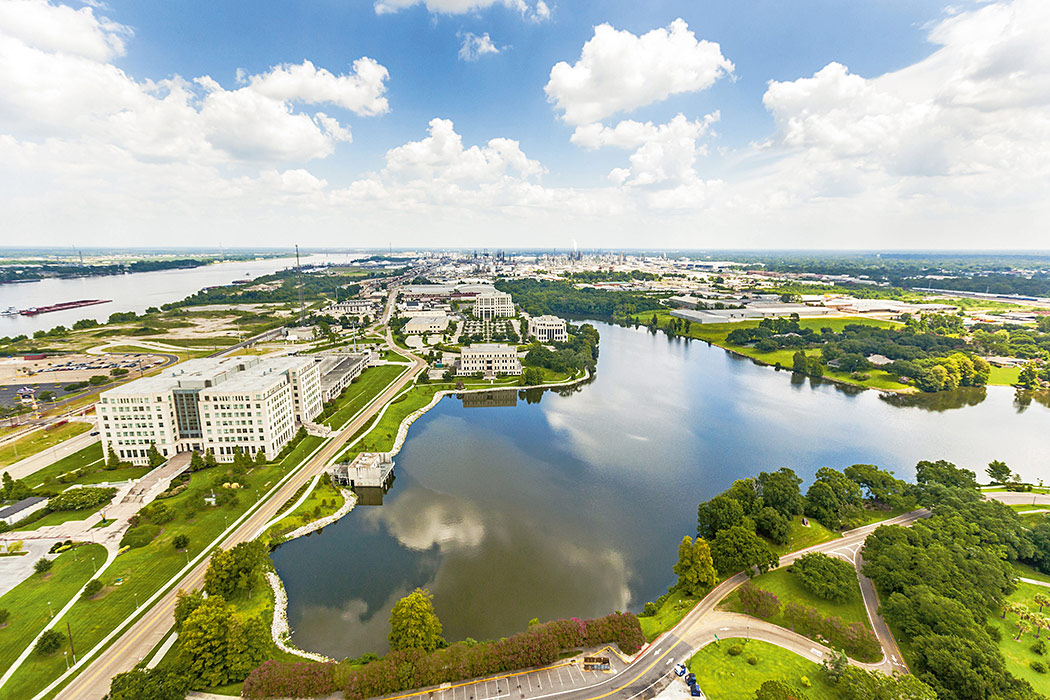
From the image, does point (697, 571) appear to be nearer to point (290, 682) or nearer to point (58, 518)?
point (290, 682)

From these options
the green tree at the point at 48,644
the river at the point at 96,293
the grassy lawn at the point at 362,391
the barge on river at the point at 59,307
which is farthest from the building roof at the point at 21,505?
the barge on river at the point at 59,307

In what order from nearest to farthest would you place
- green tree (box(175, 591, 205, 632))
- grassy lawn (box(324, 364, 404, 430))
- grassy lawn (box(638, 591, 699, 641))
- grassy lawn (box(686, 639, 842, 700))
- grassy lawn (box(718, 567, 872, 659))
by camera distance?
grassy lawn (box(686, 639, 842, 700)) < green tree (box(175, 591, 205, 632)) < grassy lawn (box(638, 591, 699, 641)) < grassy lawn (box(718, 567, 872, 659)) < grassy lawn (box(324, 364, 404, 430))

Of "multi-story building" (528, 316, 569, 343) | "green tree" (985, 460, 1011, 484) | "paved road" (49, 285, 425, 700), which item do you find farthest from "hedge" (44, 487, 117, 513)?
"green tree" (985, 460, 1011, 484)

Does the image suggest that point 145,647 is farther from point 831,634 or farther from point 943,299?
point 943,299

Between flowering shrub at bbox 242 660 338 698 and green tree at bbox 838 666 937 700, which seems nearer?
green tree at bbox 838 666 937 700

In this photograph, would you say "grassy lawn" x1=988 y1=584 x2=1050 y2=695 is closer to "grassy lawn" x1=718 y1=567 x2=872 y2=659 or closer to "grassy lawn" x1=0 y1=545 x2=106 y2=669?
"grassy lawn" x1=718 y1=567 x2=872 y2=659

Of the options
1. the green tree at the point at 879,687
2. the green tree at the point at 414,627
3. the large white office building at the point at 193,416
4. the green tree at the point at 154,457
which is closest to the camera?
the green tree at the point at 879,687

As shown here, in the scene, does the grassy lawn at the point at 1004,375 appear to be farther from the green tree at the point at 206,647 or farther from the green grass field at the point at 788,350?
the green tree at the point at 206,647
